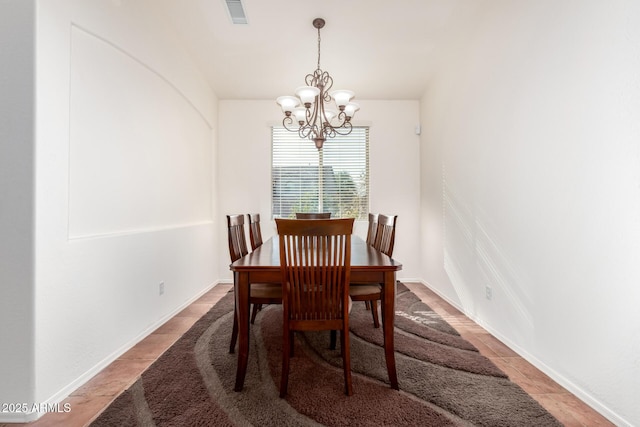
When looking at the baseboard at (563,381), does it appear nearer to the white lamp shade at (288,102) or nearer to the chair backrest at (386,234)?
the chair backrest at (386,234)

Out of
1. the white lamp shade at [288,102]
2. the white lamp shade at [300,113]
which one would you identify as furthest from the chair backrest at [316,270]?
the white lamp shade at [300,113]

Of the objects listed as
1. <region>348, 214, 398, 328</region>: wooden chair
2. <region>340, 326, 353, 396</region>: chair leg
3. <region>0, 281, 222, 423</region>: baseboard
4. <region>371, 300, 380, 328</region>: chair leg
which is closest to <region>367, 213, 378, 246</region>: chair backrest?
<region>348, 214, 398, 328</region>: wooden chair

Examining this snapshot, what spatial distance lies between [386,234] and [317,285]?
3.36 feet

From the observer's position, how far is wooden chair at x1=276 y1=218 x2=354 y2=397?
1548 millimetres

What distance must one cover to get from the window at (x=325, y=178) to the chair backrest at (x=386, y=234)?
1.92 m

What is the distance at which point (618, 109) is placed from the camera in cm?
145

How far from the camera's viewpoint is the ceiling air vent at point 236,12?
99.8 inches

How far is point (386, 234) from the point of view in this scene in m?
2.45

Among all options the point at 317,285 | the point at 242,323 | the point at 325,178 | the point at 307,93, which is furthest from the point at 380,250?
the point at 325,178

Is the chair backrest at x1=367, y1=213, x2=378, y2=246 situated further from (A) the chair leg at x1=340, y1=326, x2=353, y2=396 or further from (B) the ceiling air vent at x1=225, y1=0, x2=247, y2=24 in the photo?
(B) the ceiling air vent at x1=225, y1=0, x2=247, y2=24

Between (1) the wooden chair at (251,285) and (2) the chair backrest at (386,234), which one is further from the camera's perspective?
(2) the chair backrest at (386,234)
